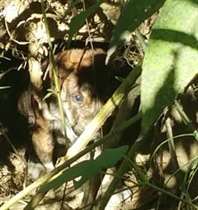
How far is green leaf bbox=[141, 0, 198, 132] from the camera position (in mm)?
549

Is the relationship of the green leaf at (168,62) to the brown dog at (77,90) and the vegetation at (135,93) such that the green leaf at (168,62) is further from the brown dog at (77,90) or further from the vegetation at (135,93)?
the brown dog at (77,90)

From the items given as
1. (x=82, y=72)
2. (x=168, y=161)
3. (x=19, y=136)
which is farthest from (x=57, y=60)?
(x=168, y=161)

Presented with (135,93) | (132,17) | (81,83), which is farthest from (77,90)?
(132,17)

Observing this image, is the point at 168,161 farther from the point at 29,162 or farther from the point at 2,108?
the point at 2,108

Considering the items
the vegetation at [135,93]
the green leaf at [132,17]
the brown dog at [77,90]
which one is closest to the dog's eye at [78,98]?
the brown dog at [77,90]

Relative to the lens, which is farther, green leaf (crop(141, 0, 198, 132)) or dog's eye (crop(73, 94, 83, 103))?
dog's eye (crop(73, 94, 83, 103))

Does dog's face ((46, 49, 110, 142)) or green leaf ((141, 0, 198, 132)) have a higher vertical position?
green leaf ((141, 0, 198, 132))

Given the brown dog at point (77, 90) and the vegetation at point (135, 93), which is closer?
the vegetation at point (135, 93)

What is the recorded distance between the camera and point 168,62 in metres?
0.55

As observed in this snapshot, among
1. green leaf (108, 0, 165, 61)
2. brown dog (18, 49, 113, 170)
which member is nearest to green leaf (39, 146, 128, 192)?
green leaf (108, 0, 165, 61)

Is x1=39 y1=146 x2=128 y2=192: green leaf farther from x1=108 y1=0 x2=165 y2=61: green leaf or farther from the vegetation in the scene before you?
x1=108 y1=0 x2=165 y2=61: green leaf

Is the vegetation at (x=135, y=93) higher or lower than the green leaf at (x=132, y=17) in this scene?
lower

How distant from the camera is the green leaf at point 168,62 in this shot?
549 mm

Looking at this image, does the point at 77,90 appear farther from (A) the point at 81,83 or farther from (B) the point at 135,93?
(B) the point at 135,93
